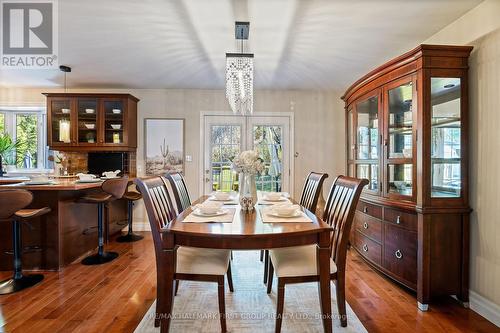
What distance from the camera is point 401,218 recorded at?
224 cm

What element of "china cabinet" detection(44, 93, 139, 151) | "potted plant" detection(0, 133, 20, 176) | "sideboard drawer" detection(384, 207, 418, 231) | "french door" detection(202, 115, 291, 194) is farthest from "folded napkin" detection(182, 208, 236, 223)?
"potted plant" detection(0, 133, 20, 176)

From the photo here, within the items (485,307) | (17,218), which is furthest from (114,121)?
(485,307)

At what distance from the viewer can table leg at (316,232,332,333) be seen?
149 centimetres

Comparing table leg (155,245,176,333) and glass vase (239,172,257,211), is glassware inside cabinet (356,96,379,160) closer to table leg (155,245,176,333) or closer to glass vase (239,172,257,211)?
glass vase (239,172,257,211)

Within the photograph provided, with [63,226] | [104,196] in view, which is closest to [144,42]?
[104,196]

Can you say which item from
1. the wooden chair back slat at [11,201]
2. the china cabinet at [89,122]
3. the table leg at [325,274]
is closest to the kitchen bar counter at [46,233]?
the wooden chair back slat at [11,201]

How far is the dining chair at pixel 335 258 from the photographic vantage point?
1.61 m

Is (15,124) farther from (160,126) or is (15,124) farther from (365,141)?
(365,141)

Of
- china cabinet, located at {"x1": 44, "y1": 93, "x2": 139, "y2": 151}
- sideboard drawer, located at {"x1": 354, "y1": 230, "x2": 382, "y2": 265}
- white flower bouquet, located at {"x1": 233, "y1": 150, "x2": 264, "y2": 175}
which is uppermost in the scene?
china cabinet, located at {"x1": 44, "y1": 93, "x2": 139, "y2": 151}

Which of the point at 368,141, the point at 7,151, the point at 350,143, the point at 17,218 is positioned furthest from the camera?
the point at 7,151

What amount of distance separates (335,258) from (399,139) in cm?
134

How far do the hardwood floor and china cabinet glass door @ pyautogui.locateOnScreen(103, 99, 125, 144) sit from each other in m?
1.98

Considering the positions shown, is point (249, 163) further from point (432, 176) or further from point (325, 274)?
point (432, 176)

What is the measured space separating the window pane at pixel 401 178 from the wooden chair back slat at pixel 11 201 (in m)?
3.19
